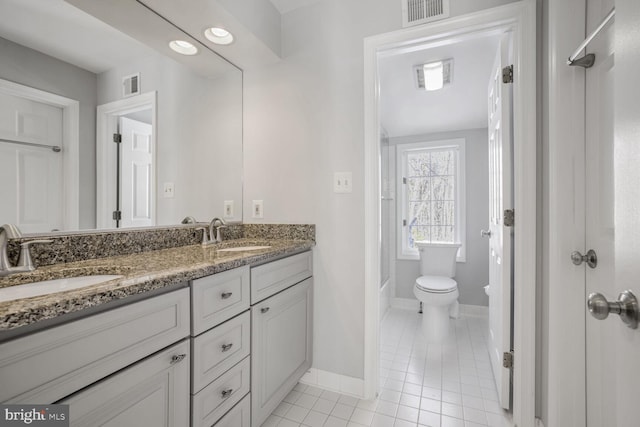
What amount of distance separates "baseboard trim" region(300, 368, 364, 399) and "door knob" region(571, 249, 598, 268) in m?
1.25

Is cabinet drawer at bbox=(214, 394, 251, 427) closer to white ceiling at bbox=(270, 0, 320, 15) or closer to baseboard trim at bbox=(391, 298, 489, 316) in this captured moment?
white ceiling at bbox=(270, 0, 320, 15)

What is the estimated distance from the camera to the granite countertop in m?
0.57

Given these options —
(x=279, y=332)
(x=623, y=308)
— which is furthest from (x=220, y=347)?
(x=623, y=308)

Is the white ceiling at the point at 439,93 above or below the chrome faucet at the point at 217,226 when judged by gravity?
above

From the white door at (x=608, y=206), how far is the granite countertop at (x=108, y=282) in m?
1.06

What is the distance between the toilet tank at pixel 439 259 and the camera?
3.13m

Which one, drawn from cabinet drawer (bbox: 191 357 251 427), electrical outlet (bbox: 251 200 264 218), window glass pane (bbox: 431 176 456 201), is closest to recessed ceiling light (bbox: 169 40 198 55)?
electrical outlet (bbox: 251 200 264 218)

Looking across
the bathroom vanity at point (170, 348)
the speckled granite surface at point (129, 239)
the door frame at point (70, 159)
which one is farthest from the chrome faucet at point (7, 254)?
the bathroom vanity at point (170, 348)

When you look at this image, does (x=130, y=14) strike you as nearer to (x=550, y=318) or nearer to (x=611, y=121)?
(x=611, y=121)

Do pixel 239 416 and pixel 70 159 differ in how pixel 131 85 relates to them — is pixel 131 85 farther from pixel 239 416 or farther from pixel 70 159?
pixel 239 416

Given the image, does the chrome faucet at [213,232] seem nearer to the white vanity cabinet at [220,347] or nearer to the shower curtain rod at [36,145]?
the white vanity cabinet at [220,347]

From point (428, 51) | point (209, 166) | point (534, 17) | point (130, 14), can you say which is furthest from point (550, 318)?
point (130, 14)

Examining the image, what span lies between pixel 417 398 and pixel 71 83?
90.8 inches

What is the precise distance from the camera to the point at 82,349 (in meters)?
0.66
